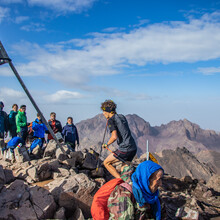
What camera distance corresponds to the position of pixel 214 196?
8758 millimetres

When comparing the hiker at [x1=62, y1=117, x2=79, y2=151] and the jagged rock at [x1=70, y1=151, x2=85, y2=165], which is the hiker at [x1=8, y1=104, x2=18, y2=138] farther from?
the jagged rock at [x1=70, y1=151, x2=85, y2=165]

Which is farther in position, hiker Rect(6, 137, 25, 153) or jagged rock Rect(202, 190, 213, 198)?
jagged rock Rect(202, 190, 213, 198)

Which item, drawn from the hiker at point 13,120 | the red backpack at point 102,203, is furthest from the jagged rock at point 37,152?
the red backpack at point 102,203

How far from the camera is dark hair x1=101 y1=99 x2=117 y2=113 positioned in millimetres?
6020

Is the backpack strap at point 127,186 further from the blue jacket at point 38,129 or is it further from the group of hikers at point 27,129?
the blue jacket at point 38,129

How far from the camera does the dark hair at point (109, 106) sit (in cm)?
602

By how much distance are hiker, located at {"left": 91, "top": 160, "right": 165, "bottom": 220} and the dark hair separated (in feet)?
10.4

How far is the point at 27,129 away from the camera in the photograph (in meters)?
9.29

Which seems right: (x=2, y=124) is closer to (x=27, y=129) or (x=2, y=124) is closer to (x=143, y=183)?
(x=27, y=129)

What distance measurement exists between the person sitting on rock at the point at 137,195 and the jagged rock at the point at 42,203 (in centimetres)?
241

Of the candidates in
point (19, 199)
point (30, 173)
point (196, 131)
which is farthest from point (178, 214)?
point (196, 131)

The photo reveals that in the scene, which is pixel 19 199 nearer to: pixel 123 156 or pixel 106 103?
pixel 123 156

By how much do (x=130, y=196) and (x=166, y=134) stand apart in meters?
131

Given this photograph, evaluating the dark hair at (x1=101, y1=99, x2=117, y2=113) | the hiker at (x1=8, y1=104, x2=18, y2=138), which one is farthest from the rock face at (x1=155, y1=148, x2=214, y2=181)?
the dark hair at (x1=101, y1=99, x2=117, y2=113)
